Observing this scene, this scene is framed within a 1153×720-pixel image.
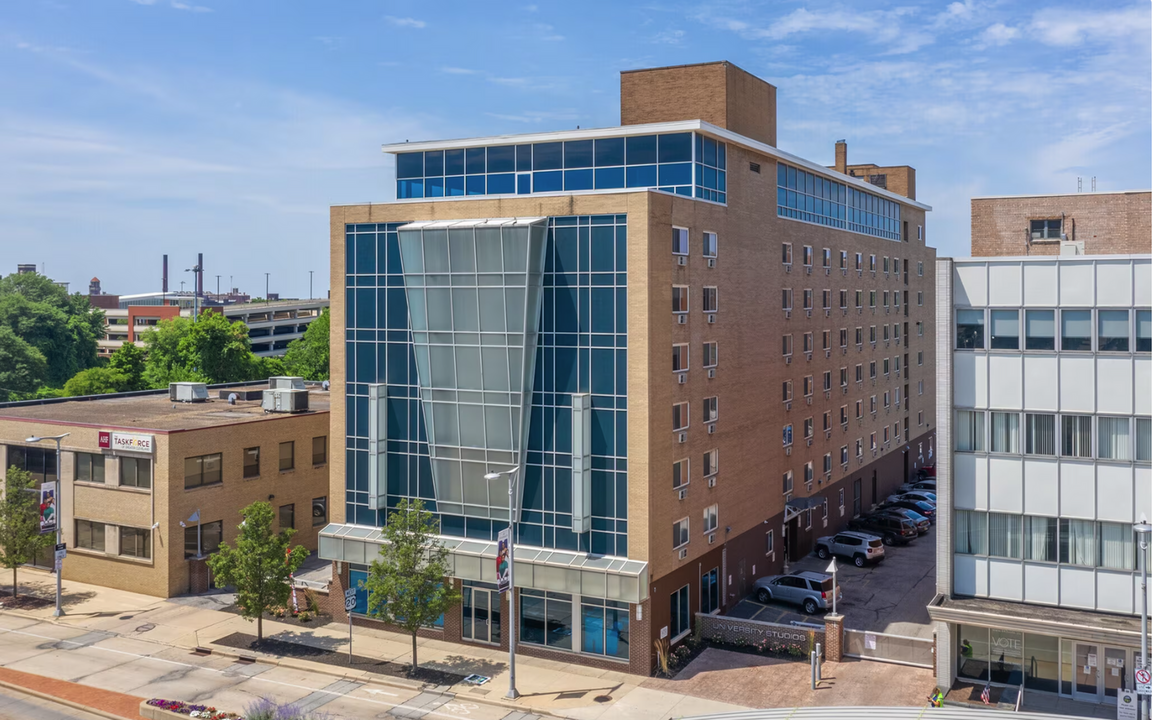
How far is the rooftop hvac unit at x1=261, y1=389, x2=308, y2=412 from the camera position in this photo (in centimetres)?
5634

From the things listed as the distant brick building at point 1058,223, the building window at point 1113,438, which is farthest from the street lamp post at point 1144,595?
the distant brick building at point 1058,223

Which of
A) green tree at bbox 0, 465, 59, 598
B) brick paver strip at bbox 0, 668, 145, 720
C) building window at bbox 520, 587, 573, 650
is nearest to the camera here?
brick paver strip at bbox 0, 668, 145, 720

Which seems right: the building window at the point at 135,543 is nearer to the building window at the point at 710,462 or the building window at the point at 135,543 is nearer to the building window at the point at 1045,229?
the building window at the point at 710,462

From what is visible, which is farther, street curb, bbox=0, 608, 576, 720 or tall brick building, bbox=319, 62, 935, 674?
tall brick building, bbox=319, 62, 935, 674

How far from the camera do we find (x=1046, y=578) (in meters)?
33.6

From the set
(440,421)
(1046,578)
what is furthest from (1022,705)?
(440,421)

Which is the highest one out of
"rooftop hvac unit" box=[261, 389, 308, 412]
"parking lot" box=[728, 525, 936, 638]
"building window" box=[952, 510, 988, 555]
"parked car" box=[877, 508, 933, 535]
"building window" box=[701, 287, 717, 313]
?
"building window" box=[701, 287, 717, 313]

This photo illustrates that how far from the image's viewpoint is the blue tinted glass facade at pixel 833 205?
5374 cm

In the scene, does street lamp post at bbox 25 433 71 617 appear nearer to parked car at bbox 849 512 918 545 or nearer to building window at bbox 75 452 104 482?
building window at bbox 75 452 104 482

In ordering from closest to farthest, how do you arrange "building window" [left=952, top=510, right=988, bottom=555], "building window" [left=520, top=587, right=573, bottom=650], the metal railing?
"building window" [left=952, top=510, right=988, bottom=555] → the metal railing → "building window" [left=520, top=587, right=573, bottom=650]

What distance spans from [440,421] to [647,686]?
14.1 meters

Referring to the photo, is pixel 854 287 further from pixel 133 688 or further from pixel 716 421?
pixel 133 688

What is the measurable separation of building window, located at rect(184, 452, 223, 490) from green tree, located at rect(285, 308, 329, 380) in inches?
2805

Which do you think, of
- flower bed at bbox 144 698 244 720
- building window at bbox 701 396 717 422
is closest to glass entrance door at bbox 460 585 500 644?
flower bed at bbox 144 698 244 720
